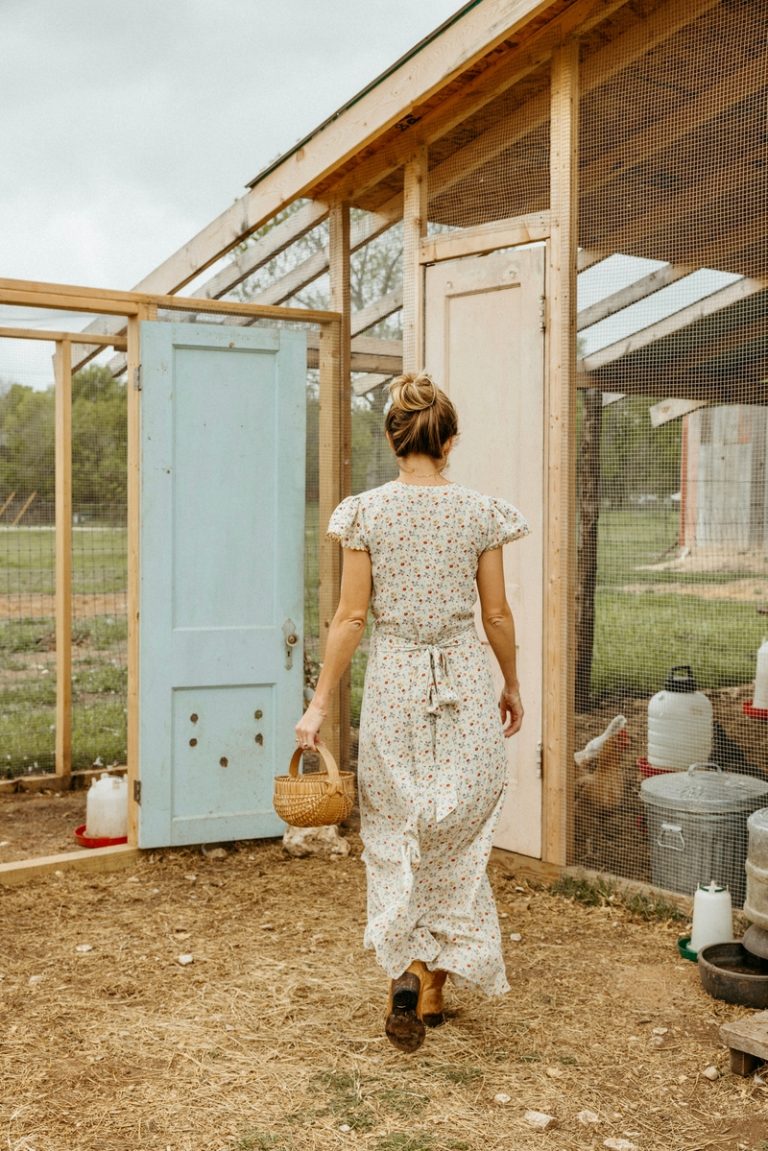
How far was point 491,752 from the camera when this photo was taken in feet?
10.5

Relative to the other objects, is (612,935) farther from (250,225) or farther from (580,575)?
(250,225)

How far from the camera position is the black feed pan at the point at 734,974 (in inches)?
138

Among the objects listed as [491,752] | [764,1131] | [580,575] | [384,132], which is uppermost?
[384,132]

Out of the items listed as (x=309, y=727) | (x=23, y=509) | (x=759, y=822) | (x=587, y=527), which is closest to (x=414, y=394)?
(x=309, y=727)

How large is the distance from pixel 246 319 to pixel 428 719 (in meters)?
2.81

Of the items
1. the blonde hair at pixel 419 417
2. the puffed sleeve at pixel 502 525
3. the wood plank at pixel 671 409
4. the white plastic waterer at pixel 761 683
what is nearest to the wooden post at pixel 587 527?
the wood plank at pixel 671 409

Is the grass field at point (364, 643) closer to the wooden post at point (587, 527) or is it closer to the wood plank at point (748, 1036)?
the wooden post at point (587, 527)

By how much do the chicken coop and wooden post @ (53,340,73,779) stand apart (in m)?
0.97

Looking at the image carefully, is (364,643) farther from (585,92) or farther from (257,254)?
(585,92)

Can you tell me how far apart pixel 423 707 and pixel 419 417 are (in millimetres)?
795

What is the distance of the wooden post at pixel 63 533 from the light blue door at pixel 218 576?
3.97ft

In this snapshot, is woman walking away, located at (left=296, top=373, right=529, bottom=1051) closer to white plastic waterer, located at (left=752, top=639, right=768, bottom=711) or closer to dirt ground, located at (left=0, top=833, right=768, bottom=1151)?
dirt ground, located at (left=0, top=833, right=768, bottom=1151)

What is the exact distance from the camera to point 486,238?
4.81m

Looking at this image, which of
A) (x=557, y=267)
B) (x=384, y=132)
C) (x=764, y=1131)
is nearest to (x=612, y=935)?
(x=764, y=1131)
